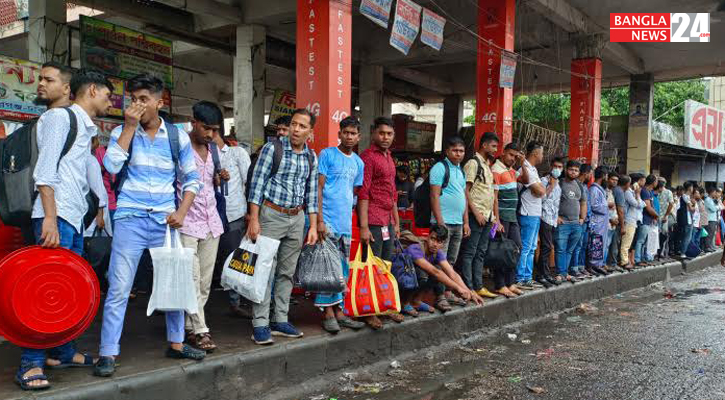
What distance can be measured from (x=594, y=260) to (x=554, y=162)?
2264mm

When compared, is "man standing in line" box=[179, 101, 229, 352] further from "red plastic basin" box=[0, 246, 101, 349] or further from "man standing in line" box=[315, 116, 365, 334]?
"man standing in line" box=[315, 116, 365, 334]

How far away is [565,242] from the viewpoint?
8156mm

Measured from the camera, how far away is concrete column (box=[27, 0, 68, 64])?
30.5 feet

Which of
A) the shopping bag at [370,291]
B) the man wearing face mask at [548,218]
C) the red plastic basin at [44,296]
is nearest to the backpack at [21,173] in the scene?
the red plastic basin at [44,296]

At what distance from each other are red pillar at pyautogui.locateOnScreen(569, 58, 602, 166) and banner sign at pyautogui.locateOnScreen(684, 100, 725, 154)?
825cm

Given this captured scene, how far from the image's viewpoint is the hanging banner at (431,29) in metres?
8.75

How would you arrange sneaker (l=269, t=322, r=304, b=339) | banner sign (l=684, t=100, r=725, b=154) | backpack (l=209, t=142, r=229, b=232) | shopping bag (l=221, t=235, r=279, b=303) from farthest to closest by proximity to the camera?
banner sign (l=684, t=100, r=725, b=154)
sneaker (l=269, t=322, r=304, b=339)
backpack (l=209, t=142, r=229, b=232)
shopping bag (l=221, t=235, r=279, b=303)

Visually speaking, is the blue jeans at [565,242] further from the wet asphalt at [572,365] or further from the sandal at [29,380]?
the sandal at [29,380]

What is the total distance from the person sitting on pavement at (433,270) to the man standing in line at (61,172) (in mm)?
3038

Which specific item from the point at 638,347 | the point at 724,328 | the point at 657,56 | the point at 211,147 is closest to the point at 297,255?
the point at 211,147

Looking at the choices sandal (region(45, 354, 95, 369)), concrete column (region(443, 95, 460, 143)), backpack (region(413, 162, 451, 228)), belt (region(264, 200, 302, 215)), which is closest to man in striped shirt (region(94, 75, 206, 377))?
sandal (region(45, 354, 95, 369))

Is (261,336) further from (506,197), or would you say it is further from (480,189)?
(506,197)

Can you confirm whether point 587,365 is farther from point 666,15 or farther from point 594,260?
point 666,15

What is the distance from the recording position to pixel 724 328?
6566 mm
